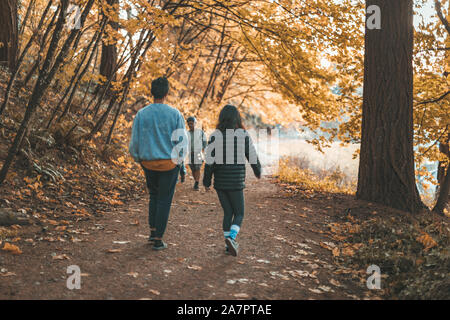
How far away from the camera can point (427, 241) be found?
5.04 m

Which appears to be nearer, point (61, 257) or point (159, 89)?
point (61, 257)

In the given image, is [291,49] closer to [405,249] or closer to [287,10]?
[287,10]

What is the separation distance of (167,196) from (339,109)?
653 centimetres

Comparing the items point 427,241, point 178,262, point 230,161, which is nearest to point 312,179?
point 427,241

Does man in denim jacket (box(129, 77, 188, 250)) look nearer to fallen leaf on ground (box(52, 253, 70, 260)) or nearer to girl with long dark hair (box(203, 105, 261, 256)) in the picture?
girl with long dark hair (box(203, 105, 261, 256))

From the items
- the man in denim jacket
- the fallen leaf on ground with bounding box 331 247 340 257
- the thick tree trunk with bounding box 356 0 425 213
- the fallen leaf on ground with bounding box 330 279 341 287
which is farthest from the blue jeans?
the thick tree trunk with bounding box 356 0 425 213

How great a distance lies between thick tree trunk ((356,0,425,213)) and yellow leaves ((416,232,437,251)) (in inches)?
89.5

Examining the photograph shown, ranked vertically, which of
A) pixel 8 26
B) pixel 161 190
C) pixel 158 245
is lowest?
pixel 158 245

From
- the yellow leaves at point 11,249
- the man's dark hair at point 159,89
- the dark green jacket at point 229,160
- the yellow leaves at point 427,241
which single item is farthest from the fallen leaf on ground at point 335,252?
the yellow leaves at point 11,249

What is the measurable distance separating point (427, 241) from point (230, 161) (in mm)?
2894

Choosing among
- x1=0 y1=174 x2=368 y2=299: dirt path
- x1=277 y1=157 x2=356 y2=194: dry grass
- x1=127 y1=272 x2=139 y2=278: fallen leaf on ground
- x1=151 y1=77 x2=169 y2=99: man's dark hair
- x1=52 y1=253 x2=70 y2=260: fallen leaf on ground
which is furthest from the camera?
x1=277 y1=157 x2=356 y2=194: dry grass

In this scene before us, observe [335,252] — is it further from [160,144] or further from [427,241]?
[160,144]

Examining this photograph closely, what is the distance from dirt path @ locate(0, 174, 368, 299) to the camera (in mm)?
3727

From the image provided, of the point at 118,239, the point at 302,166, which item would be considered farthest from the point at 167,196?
the point at 302,166
